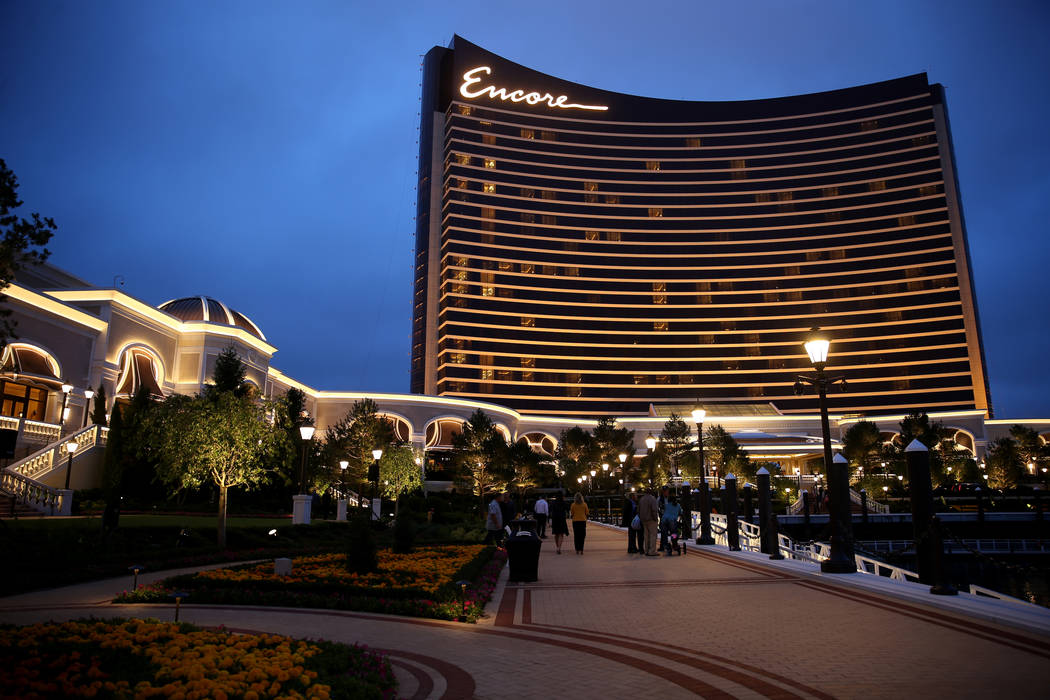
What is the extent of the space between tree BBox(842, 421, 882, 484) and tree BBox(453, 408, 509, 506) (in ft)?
110

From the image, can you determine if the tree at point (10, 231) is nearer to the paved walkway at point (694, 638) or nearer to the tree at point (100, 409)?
the paved walkway at point (694, 638)

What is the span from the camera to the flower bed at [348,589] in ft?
32.6

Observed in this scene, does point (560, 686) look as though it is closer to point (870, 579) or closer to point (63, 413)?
point (870, 579)

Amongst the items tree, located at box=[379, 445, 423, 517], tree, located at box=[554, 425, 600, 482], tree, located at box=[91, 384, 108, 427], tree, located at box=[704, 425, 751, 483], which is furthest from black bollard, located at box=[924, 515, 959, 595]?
tree, located at box=[554, 425, 600, 482]

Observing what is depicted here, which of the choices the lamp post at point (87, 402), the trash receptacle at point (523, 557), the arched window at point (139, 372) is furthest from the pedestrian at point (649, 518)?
the arched window at point (139, 372)

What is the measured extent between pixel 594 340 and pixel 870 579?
96565mm

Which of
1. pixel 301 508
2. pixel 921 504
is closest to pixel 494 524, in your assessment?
pixel 301 508

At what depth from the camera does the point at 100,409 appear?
1347 inches

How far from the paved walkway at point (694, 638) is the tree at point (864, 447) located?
180 feet

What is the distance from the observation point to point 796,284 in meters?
111

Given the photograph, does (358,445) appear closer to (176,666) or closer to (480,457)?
(480,457)

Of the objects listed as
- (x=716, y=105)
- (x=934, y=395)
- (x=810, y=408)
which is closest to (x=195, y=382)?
(x=810, y=408)

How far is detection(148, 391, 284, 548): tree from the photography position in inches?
748

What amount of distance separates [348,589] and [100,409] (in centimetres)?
3031
